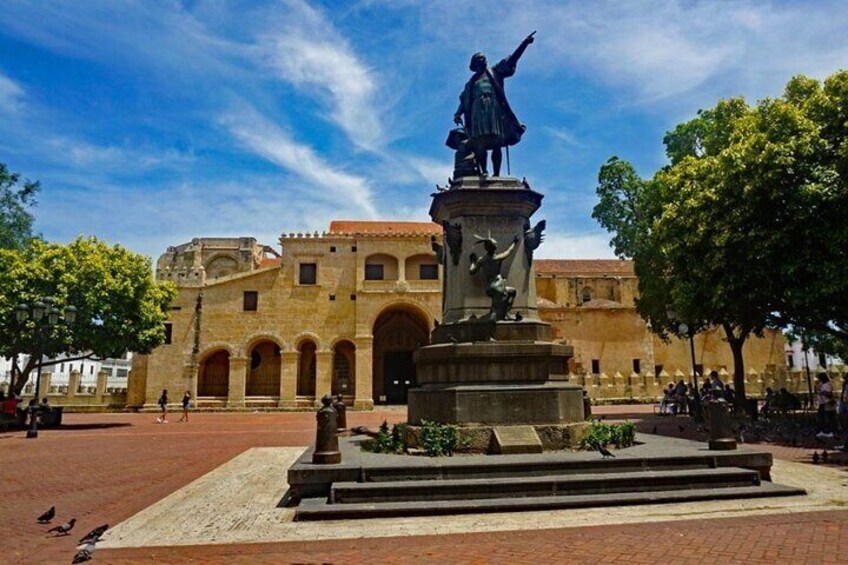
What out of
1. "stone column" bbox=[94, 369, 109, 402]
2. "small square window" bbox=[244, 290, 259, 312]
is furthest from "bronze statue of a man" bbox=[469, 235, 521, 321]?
"stone column" bbox=[94, 369, 109, 402]

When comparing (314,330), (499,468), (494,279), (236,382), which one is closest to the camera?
(499,468)

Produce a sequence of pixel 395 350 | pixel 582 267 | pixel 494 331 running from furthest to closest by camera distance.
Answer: pixel 582 267
pixel 395 350
pixel 494 331

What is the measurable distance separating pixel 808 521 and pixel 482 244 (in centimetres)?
602

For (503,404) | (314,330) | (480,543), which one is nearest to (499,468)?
(503,404)

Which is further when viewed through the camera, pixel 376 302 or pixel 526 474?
pixel 376 302

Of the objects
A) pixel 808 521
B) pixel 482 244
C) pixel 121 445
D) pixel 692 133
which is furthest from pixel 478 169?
pixel 692 133

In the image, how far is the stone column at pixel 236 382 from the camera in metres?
36.8

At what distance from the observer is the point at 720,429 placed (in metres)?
8.80

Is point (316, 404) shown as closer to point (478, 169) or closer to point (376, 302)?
point (376, 302)

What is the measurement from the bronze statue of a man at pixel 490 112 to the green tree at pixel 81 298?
64.0 feet

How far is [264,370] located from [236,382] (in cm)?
310

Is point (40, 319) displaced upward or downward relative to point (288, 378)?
upward

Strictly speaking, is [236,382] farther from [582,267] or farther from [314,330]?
[582,267]

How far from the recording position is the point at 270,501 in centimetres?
810
